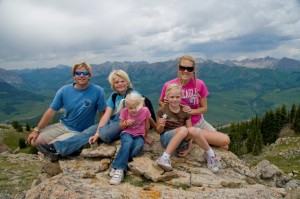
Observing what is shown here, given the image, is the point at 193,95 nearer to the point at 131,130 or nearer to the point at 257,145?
the point at 131,130

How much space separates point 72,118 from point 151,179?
186 inches

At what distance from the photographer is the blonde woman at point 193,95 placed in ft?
44.7

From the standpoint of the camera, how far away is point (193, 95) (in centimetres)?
1411

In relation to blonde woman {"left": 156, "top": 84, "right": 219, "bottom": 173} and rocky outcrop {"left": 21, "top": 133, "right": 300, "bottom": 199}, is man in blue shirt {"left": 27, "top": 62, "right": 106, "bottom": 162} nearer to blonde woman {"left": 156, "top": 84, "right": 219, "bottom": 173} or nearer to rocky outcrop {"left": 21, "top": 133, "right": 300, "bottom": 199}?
rocky outcrop {"left": 21, "top": 133, "right": 300, "bottom": 199}

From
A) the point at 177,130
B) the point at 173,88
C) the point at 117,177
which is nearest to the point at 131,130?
the point at 177,130

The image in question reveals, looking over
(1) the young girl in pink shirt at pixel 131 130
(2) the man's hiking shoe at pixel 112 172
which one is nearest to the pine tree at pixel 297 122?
(1) the young girl in pink shirt at pixel 131 130

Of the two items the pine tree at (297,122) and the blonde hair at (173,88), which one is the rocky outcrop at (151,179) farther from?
the pine tree at (297,122)

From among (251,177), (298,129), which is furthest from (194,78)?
(298,129)

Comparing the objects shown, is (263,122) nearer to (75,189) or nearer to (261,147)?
(261,147)

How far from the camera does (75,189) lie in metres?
10.9

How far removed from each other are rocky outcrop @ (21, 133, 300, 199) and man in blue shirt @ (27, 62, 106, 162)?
0.63m

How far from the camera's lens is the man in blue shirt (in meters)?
13.8

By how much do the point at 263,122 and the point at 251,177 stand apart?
97492 mm

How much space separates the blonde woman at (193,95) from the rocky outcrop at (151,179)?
733 mm
